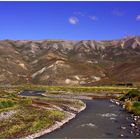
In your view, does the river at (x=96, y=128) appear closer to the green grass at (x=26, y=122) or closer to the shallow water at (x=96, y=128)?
the shallow water at (x=96, y=128)

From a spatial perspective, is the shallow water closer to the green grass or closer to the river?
the river

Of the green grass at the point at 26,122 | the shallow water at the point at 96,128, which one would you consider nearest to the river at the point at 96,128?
the shallow water at the point at 96,128

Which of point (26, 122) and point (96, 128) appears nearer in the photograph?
point (26, 122)

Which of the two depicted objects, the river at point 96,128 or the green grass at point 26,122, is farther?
the river at point 96,128

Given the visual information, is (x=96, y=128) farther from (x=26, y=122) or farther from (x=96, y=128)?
(x=26, y=122)

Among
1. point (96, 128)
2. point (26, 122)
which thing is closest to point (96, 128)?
point (96, 128)

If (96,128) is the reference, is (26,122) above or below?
above

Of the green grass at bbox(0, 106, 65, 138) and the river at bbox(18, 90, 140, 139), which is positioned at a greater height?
the green grass at bbox(0, 106, 65, 138)

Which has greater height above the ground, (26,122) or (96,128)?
(26,122)

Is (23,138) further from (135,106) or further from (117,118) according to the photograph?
(135,106)

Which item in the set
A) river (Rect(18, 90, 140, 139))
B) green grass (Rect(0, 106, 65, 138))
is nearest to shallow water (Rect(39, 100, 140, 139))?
river (Rect(18, 90, 140, 139))

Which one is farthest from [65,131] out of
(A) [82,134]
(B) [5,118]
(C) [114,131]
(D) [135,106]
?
(D) [135,106]

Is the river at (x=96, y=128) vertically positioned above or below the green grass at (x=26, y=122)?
below
